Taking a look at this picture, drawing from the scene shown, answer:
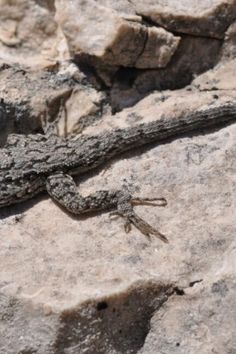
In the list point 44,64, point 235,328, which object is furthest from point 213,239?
point 44,64

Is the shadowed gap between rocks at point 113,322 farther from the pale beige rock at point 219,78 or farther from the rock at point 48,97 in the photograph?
the pale beige rock at point 219,78

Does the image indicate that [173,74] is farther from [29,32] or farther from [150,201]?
[150,201]

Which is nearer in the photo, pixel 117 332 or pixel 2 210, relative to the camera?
pixel 117 332

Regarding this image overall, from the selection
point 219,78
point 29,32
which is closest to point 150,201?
point 219,78

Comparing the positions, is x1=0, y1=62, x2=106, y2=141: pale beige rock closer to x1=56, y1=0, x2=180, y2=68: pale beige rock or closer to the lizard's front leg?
x1=56, y1=0, x2=180, y2=68: pale beige rock

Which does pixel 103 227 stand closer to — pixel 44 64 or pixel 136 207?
pixel 136 207

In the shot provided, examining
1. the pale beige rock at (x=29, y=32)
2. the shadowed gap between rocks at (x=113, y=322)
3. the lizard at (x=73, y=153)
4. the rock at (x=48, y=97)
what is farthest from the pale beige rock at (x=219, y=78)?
the shadowed gap between rocks at (x=113, y=322)
